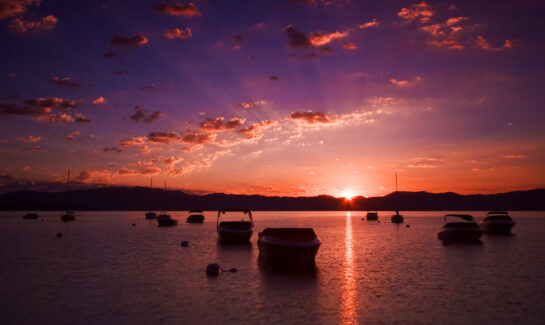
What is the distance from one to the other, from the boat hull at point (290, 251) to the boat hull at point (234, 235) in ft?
63.4

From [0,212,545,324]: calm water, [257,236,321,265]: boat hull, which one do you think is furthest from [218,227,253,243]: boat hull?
[257,236,321,265]: boat hull

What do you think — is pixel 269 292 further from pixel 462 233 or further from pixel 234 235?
pixel 462 233

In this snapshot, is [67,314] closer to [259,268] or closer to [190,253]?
[259,268]

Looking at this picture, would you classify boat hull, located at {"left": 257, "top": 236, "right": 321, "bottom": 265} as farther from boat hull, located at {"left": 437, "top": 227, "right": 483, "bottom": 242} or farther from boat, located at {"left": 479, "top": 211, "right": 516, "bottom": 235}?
boat, located at {"left": 479, "top": 211, "right": 516, "bottom": 235}

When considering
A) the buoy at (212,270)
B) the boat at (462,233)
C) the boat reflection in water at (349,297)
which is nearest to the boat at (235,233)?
the boat reflection in water at (349,297)

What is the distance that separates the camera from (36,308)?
1788 centimetres

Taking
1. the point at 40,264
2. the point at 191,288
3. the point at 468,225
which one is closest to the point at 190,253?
the point at 40,264

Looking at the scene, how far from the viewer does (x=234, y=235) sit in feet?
160

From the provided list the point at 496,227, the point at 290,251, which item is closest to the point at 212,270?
the point at 290,251

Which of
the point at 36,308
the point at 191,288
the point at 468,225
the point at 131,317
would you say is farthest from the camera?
the point at 468,225

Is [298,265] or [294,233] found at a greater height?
[294,233]

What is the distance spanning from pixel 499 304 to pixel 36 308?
66.6 ft

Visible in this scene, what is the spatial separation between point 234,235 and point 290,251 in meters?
21.4

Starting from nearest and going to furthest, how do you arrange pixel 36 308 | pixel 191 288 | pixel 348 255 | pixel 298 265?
1. pixel 36 308
2. pixel 191 288
3. pixel 298 265
4. pixel 348 255
